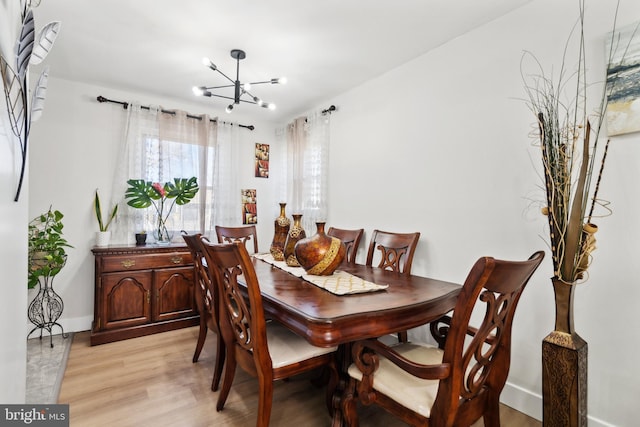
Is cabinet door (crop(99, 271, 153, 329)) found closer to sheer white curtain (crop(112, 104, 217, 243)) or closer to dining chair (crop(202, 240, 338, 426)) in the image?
sheer white curtain (crop(112, 104, 217, 243))

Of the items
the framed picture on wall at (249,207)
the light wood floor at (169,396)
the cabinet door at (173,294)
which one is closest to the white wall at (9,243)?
the light wood floor at (169,396)

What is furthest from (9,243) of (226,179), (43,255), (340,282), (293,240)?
(226,179)

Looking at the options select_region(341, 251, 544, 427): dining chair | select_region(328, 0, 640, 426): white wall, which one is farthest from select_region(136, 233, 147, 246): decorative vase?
select_region(341, 251, 544, 427): dining chair

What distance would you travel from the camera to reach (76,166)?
318 centimetres

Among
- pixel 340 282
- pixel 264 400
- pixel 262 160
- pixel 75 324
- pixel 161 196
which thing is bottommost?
pixel 75 324

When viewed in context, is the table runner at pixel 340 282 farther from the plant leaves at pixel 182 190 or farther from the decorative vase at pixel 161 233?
the decorative vase at pixel 161 233

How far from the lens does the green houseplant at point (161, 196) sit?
3223 millimetres

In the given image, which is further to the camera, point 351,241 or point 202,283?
point 351,241

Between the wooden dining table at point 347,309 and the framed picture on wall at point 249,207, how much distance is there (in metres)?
2.36

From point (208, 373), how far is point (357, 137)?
A: 250 cm

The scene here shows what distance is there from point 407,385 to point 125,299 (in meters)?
2.78

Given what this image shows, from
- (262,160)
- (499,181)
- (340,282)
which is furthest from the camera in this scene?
(262,160)

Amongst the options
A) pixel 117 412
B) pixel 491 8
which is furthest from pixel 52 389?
pixel 491 8

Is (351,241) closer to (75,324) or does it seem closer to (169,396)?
(169,396)
